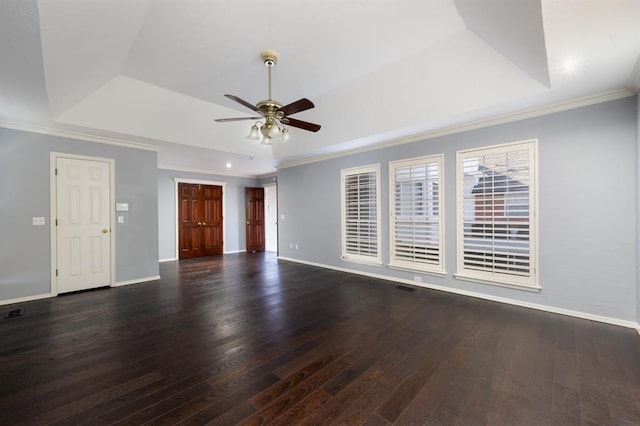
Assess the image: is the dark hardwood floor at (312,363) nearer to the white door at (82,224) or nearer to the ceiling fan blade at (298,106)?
the white door at (82,224)

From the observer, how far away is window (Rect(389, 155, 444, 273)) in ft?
14.1

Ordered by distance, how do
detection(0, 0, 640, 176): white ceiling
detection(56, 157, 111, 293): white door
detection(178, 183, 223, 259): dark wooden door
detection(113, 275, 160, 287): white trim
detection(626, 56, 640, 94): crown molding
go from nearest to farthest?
1. detection(0, 0, 640, 176): white ceiling
2. detection(626, 56, 640, 94): crown molding
3. detection(56, 157, 111, 293): white door
4. detection(113, 275, 160, 287): white trim
5. detection(178, 183, 223, 259): dark wooden door

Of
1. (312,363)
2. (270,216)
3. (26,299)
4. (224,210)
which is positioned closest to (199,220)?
(224,210)

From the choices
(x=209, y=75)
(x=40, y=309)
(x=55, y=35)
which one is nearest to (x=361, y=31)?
(x=209, y=75)

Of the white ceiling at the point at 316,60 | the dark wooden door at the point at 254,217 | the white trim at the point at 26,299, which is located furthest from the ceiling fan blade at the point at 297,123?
the dark wooden door at the point at 254,217

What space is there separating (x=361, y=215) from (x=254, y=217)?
15.3ft

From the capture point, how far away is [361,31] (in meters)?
2.71

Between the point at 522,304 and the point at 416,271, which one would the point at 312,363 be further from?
the point at 522,304

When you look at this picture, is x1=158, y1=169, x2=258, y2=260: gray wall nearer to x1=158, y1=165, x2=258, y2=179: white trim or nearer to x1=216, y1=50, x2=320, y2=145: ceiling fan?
x1=158, y1=165, x2=258, y2=179: white trim

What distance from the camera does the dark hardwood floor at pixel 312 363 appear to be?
5.63 feet

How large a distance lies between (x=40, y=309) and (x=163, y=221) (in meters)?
3.83

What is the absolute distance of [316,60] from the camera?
321 cm

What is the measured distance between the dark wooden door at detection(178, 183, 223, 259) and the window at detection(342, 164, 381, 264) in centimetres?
446

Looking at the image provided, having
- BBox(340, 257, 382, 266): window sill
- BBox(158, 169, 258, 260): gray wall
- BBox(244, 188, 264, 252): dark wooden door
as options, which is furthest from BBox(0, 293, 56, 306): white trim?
BBox(244, 188, 264, 252): dark wooden door
